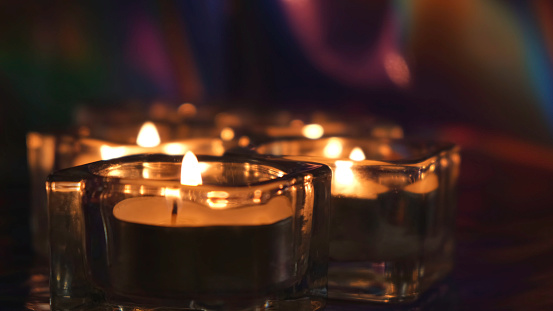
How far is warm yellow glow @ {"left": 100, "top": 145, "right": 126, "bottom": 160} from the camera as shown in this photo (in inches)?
25.4

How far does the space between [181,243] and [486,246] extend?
39 cm

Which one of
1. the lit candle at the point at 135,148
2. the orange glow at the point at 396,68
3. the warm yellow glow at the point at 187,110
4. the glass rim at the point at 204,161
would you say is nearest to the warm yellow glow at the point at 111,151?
the lit candle at the point at 135,148

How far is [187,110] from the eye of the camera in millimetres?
1032

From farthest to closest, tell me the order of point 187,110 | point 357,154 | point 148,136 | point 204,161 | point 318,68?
point 318,68 → point 187,110 → point 148,136 → point 357,154 → point 204,161

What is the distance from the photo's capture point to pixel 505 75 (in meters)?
1.01

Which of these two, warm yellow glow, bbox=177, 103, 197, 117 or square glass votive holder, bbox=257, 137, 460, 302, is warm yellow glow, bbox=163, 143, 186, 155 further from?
warm yellow glow, bbox=177, 103, 197, 117

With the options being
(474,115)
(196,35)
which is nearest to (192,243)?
(474,115)

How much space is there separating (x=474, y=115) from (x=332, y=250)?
0.56 metres

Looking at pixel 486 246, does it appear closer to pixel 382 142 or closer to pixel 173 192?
pixel 382 142

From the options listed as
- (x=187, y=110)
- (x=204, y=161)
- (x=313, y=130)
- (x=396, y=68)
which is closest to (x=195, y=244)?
(x=204, y=161)

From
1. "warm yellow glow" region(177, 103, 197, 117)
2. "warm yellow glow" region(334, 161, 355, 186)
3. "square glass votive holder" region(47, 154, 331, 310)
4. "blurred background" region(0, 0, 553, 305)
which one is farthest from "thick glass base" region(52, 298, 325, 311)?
"warm yellow glow" region(177, 103, 197, 117)

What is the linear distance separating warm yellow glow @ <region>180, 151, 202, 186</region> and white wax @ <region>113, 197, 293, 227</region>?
46 mm

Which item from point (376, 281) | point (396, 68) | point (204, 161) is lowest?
point (376, 281)

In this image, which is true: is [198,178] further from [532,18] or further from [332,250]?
[532,18]
